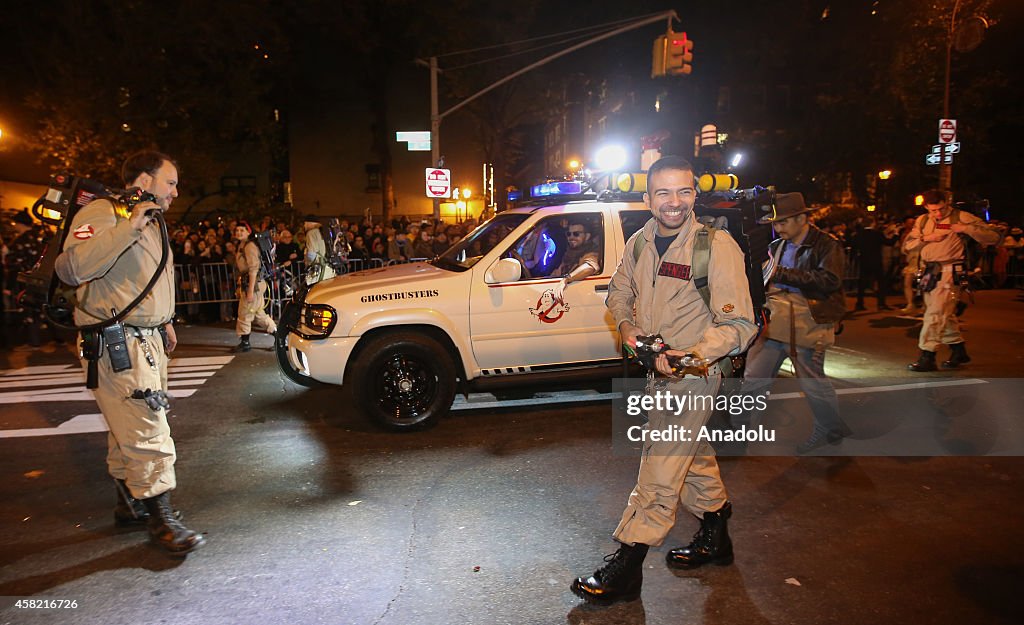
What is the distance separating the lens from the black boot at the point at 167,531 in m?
3.85

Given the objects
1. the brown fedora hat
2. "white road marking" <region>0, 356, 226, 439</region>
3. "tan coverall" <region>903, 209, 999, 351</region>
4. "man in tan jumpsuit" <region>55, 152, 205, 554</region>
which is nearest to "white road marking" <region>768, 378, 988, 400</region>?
"tan coverall" <region>903, 209, 999, 351</region>

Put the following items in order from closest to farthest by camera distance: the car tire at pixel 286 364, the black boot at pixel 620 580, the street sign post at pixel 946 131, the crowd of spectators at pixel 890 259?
the black boot at pixel 620 580 < the car tire at pixel 286 364 < the crowd of spectators at pixel 890 259 < the street sign post at pixel 946 131

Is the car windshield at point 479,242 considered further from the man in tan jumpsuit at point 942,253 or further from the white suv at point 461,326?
the man in tan jumpsuit at point 942,253

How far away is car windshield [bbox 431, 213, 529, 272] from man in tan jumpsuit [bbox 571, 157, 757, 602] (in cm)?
296

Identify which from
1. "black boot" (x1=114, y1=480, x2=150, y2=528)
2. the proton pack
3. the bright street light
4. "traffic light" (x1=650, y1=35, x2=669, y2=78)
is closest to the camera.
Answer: the proton pack

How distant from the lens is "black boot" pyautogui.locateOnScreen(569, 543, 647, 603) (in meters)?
3.29

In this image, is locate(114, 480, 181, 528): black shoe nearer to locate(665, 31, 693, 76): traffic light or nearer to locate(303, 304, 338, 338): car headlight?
locate(303, 304, 338, 338): car headlight

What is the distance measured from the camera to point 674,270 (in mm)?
3252

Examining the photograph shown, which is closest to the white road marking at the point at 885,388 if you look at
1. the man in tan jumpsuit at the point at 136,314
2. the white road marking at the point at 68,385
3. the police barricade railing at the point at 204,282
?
the man in tan jumpsuit at the point at 136,314

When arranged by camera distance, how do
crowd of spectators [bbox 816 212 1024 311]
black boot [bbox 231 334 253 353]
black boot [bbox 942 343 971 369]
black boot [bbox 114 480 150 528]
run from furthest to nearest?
crowd of spectators [bbox 816 212 1024 311] → black boot [bbox 231 334 253 353] → black boot [bbox 942 343 971 369] → black boot [bbox 114 480 150 528]

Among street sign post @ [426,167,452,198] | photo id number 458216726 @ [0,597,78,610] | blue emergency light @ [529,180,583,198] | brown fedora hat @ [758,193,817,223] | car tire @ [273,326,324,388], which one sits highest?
street sign post @ [426,167,452,198]

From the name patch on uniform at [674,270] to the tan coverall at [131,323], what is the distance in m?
2.77

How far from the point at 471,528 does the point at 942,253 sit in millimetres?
6509

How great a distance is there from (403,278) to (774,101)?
35747mm
